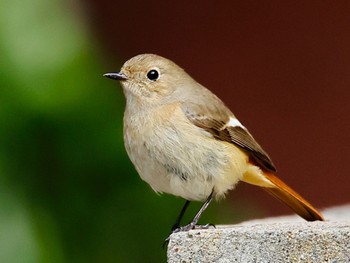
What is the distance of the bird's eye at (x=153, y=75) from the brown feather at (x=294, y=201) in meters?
0.53

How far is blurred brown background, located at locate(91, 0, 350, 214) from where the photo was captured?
19.6 ft

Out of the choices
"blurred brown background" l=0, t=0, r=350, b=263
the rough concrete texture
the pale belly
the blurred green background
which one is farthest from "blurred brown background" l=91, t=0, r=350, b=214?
the rough concrete texture

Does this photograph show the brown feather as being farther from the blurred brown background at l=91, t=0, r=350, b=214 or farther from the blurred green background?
the blurred brown background at l=91, t=0, r=350, b=214

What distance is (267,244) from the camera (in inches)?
97.2

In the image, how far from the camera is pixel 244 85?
6133 millimetres

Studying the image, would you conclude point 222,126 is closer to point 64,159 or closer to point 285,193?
point 285,193

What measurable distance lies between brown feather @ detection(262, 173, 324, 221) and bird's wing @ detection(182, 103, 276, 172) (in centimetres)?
8

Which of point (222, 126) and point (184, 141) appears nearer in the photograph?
point (184, 141)

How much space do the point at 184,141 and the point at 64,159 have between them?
915 mm

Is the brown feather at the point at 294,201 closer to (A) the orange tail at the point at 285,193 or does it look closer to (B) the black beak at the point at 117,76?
(A) the orange tail at the point at 285,193

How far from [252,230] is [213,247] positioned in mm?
114

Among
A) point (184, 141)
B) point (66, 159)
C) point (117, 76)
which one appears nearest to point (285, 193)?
point (184, 141)

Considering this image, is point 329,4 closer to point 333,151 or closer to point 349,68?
point 349,68

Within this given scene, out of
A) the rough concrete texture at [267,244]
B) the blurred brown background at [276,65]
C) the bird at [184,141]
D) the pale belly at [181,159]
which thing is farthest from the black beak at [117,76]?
the blurred brown background at [276,65]
